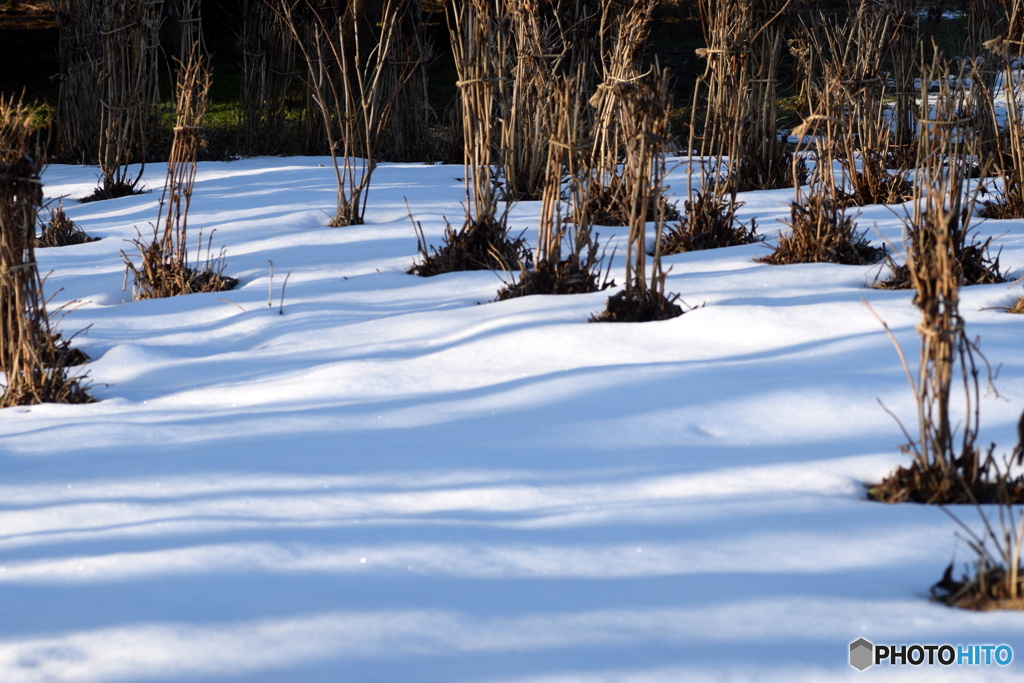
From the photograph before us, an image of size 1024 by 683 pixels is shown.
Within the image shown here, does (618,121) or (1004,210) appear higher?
(618,121)

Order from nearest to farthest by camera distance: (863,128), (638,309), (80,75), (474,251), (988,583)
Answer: (988,583) < (638,309) < (474,251) < (863,128) < (80,75)

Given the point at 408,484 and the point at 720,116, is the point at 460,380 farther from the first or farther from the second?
the point at 720,116

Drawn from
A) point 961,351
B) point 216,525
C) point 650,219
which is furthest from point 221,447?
point 650,219

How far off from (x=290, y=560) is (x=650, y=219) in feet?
11.2

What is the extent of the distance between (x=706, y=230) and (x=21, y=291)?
8.60ft

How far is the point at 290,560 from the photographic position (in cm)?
152

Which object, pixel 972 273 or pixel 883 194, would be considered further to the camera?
pixel 883 194

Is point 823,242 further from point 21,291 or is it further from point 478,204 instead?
point 21,291

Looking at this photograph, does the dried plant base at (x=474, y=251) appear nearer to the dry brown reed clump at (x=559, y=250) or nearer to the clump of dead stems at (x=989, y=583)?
the dry brown reed clump at (x=559, y=250)

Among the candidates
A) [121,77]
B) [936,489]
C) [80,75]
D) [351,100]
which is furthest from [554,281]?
[80,75]

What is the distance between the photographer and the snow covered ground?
4.19 ft

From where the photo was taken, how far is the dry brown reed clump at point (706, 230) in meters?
3.97

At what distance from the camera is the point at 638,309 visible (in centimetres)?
289

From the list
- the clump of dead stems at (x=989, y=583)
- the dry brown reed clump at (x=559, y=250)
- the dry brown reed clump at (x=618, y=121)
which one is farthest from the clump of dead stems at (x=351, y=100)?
the clump of dead stems at (x=989, y=583)
